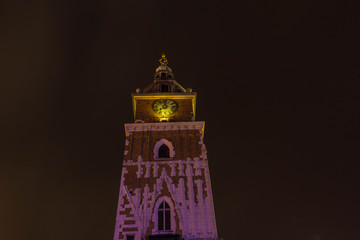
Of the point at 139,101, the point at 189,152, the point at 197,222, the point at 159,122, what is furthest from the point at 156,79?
the point at 197,222

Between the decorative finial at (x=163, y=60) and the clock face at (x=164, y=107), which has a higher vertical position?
the decorative finial at (x=163, y=60)

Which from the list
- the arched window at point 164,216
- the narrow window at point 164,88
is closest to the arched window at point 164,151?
the arched window at point 164,216

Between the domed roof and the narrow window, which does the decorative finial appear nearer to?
the domed roof

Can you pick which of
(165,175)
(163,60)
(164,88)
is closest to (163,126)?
(165,175)

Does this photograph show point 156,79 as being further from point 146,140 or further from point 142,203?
point 142,203

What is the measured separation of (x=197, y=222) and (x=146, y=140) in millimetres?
9901

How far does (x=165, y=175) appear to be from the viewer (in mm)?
31688

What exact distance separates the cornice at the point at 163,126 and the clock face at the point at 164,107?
2.22 meters

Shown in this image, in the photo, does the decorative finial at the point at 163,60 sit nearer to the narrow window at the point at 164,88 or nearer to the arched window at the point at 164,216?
the narrow window at the point at 164,88

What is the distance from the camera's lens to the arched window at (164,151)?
34.2 m

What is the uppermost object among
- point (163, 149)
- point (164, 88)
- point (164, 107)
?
point (164, 88)

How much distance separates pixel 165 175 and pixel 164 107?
350 inches

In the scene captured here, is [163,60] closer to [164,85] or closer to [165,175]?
[164,85]

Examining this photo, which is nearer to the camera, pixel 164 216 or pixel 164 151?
pixel 164 216
